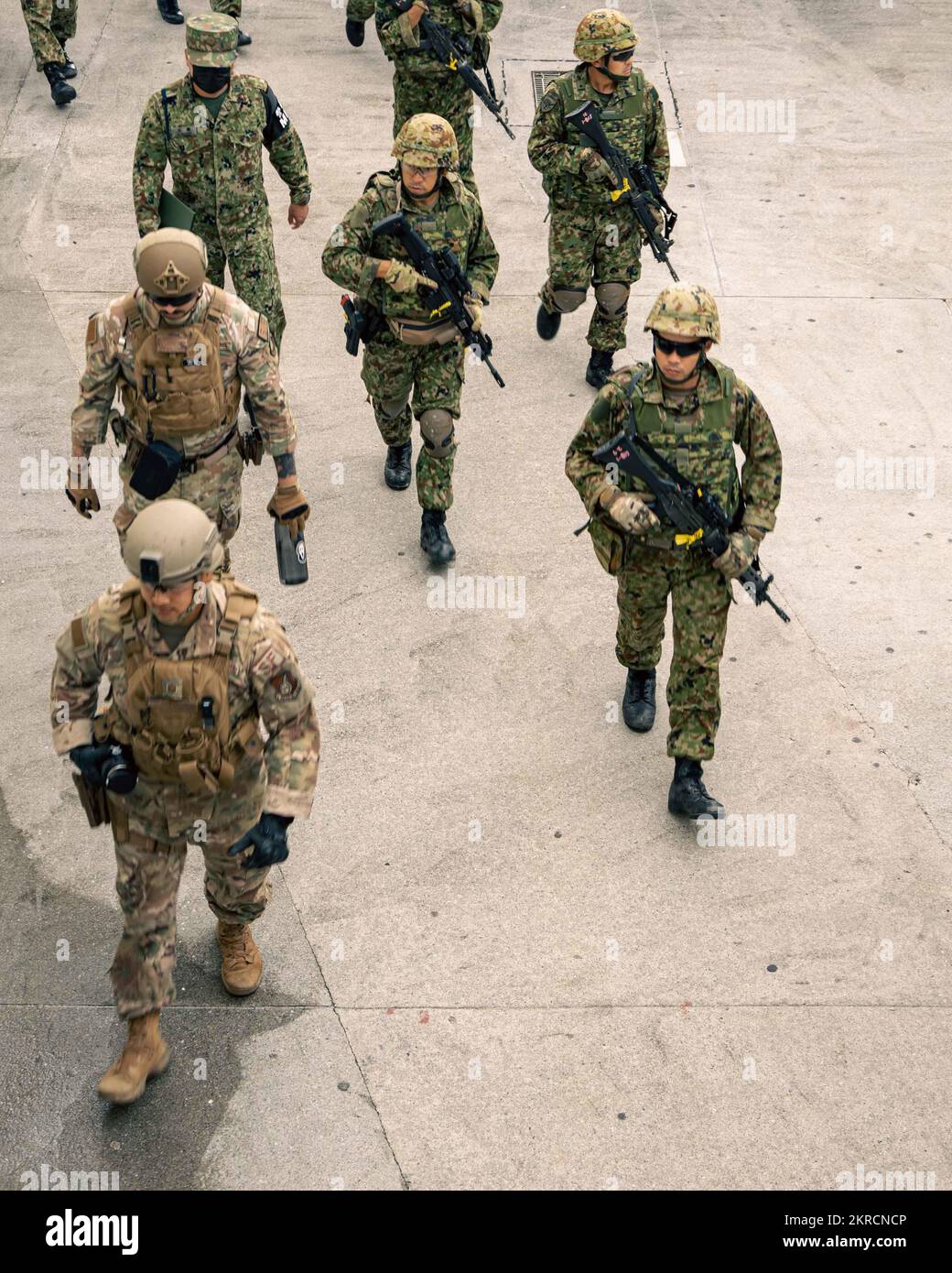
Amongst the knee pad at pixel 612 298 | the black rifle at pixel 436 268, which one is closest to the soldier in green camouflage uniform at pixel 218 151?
the black rifle at pixel 436 268

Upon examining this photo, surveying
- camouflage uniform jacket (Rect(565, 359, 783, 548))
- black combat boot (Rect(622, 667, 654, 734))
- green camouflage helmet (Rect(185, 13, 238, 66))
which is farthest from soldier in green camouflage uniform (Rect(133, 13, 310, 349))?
black combat boot (Rect(622, 667, 654, 734))

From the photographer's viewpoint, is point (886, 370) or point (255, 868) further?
point (886, 370)

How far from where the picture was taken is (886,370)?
846 centimetres

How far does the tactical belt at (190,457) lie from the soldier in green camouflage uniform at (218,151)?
71.6 inches

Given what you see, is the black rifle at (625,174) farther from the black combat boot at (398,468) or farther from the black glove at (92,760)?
the black glove at (92,760)

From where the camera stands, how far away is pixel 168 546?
3.76 m

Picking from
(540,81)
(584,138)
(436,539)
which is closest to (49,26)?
(540,81)

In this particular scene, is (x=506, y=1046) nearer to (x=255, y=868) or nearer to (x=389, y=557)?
(x=255, y=868)

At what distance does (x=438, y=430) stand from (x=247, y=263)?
1434 millimetres

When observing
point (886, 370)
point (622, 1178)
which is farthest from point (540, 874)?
point (886, 370)

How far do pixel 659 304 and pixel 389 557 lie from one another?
7.60ft

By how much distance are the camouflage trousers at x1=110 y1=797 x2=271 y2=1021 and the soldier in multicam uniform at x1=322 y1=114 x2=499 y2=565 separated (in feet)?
8.98

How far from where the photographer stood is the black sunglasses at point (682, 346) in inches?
196

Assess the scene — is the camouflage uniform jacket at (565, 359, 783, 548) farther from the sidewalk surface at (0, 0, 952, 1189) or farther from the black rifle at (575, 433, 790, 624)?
the sidewalk surface at (0, 0, 952, 1189)
